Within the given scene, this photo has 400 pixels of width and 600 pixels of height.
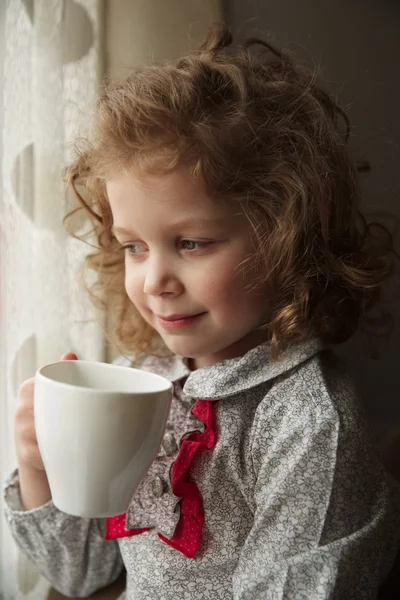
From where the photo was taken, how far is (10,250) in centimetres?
84

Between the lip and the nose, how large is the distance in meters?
0.04

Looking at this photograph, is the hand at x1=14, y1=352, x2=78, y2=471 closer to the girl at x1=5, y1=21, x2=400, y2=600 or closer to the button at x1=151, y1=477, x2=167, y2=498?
the girl at x1=5, y1=21, x2=400, y2=600

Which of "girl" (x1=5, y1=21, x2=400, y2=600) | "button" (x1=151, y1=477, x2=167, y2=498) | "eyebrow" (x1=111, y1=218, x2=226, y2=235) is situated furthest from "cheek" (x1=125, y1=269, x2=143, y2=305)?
"button" (x1=151, y1=477, x2=167, y2=498)

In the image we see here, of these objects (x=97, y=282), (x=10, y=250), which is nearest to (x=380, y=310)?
(x=97, y=282)

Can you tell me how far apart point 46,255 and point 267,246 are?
1.00ft

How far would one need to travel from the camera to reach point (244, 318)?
0.77 meters

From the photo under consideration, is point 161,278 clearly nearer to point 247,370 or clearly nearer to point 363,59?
point 247,370

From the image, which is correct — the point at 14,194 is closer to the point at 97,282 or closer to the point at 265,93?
the point at 97,282

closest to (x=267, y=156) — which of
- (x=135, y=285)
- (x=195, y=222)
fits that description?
(x=195, y=222)

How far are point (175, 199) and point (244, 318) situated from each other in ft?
0.55

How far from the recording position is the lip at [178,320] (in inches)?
30.4

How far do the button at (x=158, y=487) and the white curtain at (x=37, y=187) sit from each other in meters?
0.23

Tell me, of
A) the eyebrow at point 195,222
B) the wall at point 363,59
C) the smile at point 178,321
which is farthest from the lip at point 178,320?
the wall at point 363,59

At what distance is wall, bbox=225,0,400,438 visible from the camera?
0.85 metres
